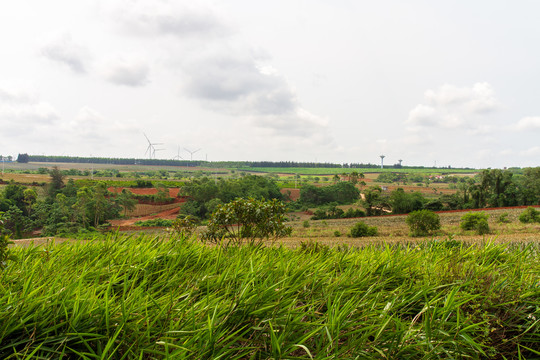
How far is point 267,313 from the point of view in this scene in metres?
3.38

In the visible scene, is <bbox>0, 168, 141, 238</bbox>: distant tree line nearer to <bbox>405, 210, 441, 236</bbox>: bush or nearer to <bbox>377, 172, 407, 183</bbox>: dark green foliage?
<bbox>405, 210, 441, 236</bbox>: bush

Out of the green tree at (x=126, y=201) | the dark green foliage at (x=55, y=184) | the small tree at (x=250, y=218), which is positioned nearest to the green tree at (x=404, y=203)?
the green tree at (x=126, y=201)

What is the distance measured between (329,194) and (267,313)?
124496mm

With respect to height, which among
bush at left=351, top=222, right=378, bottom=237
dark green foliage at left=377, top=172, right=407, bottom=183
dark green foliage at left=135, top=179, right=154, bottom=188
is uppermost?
dark green foliage at left=377, top=172, right=407, bottom=183

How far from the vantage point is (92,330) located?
118 inches

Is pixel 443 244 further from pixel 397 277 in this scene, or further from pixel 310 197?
pixel 310 197

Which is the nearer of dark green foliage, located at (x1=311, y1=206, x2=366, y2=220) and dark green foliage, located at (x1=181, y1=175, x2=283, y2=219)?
dark green foliage, located at (x1=311, y1=206, x2=366, y2=220)

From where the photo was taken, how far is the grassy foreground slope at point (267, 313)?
295cm

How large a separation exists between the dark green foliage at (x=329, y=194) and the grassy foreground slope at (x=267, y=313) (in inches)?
4570

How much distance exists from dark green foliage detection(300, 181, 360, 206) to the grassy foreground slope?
4570 inches

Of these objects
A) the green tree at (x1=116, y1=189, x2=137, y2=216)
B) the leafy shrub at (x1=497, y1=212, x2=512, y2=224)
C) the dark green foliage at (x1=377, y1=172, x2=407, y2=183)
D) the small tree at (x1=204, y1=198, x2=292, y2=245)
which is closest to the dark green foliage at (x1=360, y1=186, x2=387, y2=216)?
the leafy shrub at (x1=497, y1=212, x2=512, y2=224)

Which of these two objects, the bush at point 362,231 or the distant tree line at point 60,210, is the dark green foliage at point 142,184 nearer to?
the distant tree line at point 60,210

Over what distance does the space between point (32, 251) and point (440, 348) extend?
6.58m

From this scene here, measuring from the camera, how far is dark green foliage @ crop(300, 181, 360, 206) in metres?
122
